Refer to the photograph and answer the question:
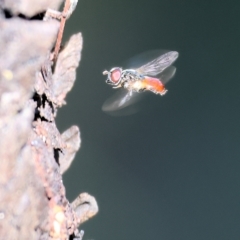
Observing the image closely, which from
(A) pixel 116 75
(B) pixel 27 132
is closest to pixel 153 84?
(A) pixel 116 75

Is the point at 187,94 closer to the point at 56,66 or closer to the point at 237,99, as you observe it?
the point at 237,99

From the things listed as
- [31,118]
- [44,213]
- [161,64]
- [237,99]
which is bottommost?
[44,213]

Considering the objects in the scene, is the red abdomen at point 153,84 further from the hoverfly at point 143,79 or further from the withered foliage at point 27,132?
the withered foliage at point 27,132

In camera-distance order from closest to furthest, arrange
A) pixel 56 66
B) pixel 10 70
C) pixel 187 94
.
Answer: pixel 10 70
pixel 56 66
pixel 187 94

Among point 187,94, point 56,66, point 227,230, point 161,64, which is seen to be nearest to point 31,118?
point 56,66

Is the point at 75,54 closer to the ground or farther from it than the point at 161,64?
closer to the ground

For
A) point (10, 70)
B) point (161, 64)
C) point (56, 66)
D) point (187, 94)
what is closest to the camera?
point (10, 70)

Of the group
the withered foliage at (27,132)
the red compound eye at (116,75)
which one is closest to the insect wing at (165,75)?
the red compound eye at (116,75)

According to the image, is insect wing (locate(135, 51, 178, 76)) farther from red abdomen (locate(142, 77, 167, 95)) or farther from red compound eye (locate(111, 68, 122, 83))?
red compound eye (locate(111, 68, 122, 83))
